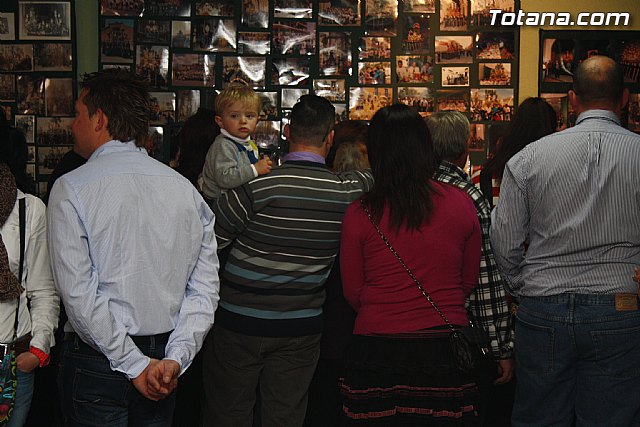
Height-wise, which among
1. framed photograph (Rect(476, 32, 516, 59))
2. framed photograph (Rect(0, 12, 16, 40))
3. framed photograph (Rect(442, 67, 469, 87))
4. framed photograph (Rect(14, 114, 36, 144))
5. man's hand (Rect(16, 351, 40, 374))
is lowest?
man's hand (Rect(16, 351, 40, 374))

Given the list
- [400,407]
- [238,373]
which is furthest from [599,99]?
[238,373]

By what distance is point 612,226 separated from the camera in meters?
2.73

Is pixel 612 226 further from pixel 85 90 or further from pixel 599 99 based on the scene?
pixel 85 90

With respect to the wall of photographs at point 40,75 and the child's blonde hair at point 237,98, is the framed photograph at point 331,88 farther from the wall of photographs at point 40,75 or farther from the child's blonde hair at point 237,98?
the wall of photographs at point 40,75

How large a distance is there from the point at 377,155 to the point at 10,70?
3.59 m

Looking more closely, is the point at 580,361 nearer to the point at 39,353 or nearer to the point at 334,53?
the point at 39,353

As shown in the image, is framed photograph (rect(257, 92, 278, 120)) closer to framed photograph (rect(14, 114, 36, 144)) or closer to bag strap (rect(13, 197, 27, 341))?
framed photograph (rect(14, 114, 36, 144))

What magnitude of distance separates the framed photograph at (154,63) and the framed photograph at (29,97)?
71cm

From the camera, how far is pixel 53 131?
5.48 meters

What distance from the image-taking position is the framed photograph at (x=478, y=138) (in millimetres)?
5457

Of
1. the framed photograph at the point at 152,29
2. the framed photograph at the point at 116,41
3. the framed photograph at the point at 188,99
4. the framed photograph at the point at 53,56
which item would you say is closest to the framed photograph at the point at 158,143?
the framed photograph at the point at 188,99

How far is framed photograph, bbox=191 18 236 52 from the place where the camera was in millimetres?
5375

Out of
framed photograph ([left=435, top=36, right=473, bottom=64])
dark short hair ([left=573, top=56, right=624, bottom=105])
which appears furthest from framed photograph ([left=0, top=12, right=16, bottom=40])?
dark short hair ([left=573, top=56, right=624, bottom=105])

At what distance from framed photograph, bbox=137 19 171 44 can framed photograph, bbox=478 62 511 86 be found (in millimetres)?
2127
